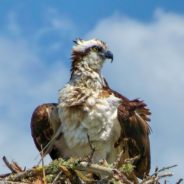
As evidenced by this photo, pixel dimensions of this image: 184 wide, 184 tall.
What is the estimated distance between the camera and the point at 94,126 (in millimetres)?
11336

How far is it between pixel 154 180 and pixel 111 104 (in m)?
3.55

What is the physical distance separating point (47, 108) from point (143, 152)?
1428mm

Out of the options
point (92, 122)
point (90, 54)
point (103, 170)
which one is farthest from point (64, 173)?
point (90, 54)

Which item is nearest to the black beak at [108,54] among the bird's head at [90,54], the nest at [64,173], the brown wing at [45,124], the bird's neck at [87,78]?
the bird's head at [90,54]

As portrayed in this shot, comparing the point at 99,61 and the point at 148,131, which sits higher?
the point at 99,61

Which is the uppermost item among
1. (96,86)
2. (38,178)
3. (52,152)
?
(96,86)

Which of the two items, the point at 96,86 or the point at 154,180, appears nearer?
the point at 154,180

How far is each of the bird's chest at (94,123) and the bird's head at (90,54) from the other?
0.72m

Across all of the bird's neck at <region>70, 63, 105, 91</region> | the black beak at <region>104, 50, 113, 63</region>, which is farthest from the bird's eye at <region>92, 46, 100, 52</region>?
the bird's neck at <region>70, 63, 105, 91</region>

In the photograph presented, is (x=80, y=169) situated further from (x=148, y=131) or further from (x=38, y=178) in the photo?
(x=148, y=131)

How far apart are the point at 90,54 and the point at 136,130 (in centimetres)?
131

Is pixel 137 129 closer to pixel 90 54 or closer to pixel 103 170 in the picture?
pixel 90 54

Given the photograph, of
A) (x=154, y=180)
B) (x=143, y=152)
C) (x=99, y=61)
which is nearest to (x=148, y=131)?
(x=143, y=152)

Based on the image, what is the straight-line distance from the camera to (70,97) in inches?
448
